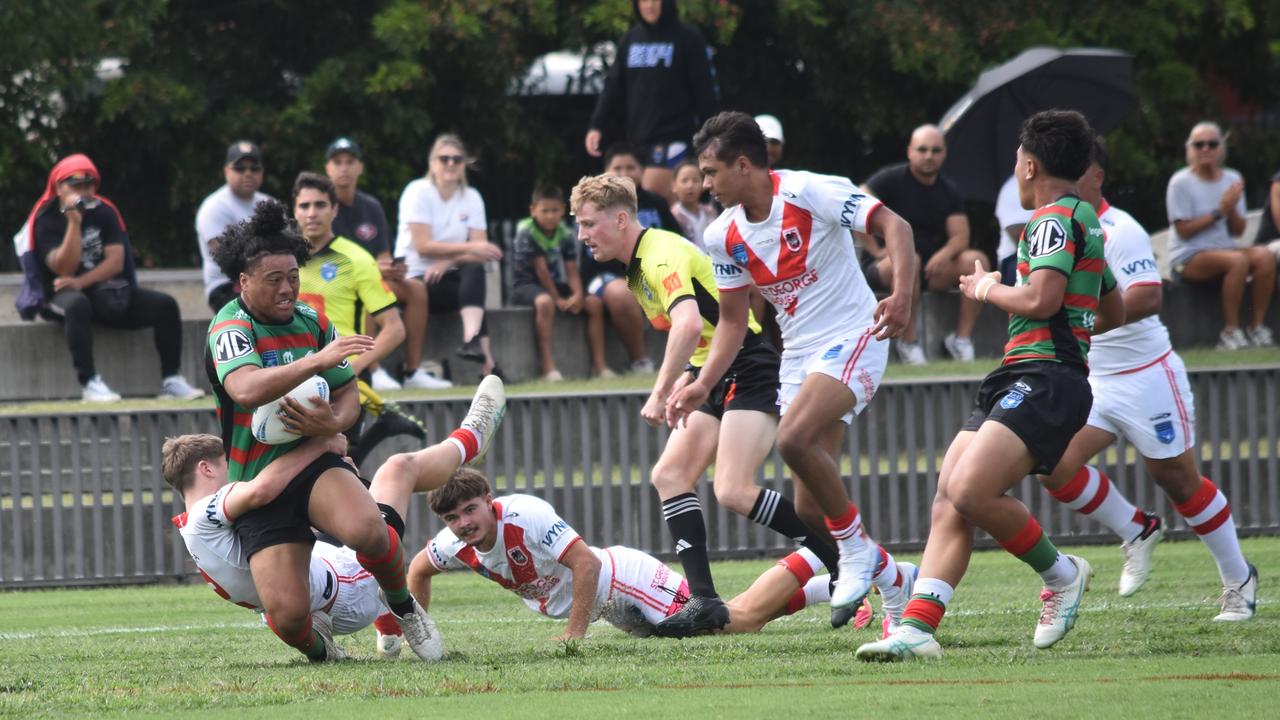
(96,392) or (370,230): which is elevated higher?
(370,230)

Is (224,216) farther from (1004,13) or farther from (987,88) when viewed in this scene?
(1004,13)

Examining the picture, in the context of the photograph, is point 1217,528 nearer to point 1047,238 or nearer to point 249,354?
point 1047,238

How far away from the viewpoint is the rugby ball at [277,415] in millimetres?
6926

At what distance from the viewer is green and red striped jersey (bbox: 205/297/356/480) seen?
6812 mm

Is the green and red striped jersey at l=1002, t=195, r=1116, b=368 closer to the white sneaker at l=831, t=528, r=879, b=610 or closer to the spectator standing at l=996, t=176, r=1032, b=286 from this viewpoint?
the white sneaker at l=831, t=528, r=879, b=610

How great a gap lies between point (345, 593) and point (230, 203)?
614 centimetres

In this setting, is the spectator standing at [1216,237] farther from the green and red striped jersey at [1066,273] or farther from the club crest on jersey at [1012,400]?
the club crest on jersey at [1012,400]

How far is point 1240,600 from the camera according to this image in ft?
25.4

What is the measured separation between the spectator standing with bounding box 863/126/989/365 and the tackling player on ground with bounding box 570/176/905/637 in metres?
4.95

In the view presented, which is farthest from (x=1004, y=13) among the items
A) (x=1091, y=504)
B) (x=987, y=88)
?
(x=1091, y=504)

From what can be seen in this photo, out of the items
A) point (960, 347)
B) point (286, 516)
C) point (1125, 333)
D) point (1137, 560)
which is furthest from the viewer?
point (960, 347)

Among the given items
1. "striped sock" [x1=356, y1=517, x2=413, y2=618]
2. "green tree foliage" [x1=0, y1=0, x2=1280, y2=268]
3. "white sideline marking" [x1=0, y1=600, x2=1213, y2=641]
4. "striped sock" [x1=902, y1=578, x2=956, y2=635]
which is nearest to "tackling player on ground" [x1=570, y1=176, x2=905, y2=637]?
"white sideline marking" [x1=0, y1=600, x2=1213, y2=641]

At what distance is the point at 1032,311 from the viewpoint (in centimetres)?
631

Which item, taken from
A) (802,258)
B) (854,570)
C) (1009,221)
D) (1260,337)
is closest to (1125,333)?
(802,258)
